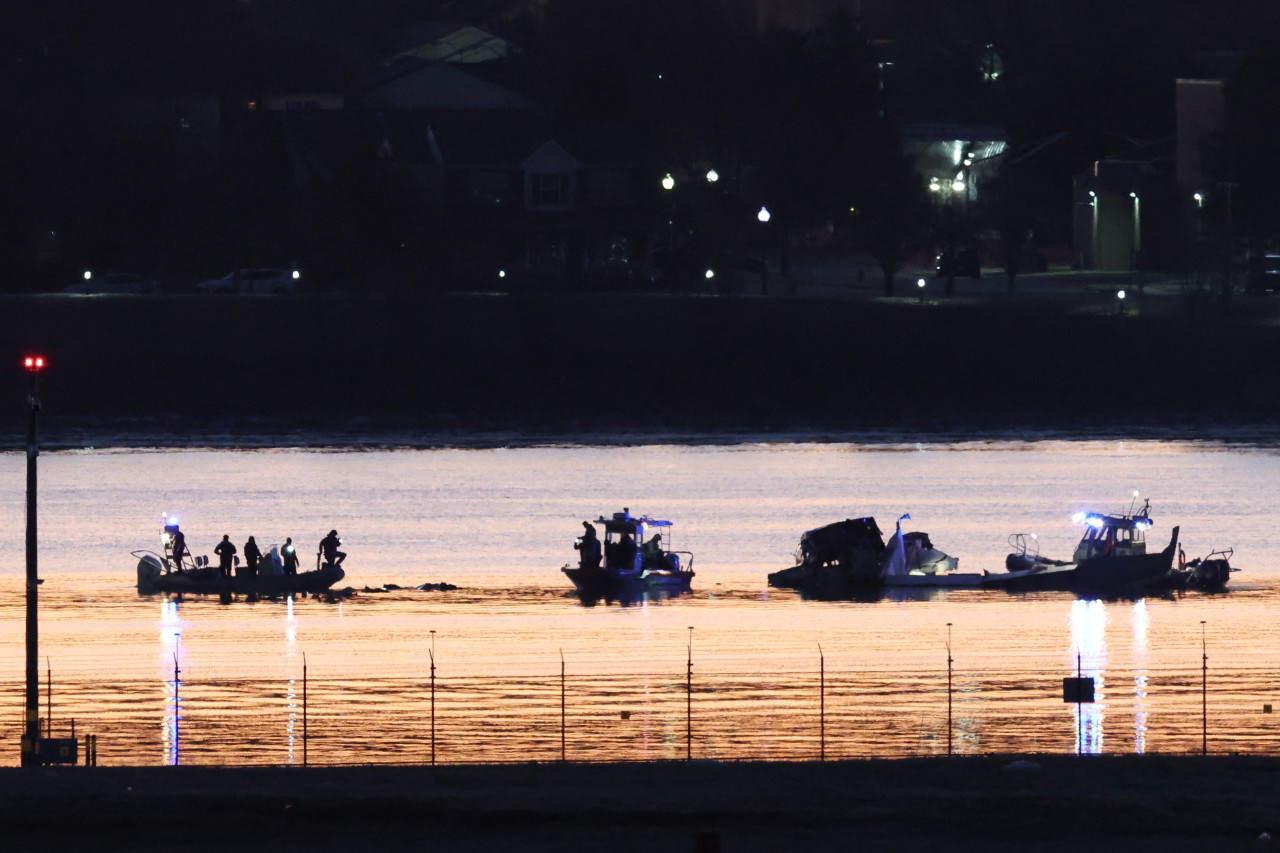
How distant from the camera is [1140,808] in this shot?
2264 cm

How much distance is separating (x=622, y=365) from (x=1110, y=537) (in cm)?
3928

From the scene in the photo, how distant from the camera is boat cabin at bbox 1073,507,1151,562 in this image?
179 feet

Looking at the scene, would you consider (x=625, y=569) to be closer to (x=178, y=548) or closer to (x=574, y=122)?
(x=178, y=548)

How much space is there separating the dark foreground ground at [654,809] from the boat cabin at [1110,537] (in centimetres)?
3004

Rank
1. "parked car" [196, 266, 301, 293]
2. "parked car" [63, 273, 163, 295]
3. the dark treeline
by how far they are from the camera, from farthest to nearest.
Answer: the dark treeline, "parked car" [196, 266, 301, 293], "parked car" [63, 273, 163, 295]

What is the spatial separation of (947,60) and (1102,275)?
6353cm

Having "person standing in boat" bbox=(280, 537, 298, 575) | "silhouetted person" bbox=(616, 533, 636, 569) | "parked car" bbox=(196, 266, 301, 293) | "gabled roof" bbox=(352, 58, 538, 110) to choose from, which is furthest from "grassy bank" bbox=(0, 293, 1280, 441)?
"gabled roof" bbox=(352, 58, 538, 110)

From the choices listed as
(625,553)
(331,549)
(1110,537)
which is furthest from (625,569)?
(1110,537)

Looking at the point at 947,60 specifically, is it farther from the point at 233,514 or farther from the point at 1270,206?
the point at 233,514

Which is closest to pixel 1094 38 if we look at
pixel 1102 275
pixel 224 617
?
pixel 1102 275

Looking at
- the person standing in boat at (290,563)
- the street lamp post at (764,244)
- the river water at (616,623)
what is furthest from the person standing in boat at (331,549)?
the street lamp post at (764,244)

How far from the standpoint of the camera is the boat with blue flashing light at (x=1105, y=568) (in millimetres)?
54062

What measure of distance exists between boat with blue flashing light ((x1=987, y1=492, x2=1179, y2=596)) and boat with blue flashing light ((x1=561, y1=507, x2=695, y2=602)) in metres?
7.26

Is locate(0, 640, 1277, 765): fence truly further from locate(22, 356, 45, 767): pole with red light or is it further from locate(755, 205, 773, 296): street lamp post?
locate(755, 205, 773, 296): street lamp post
